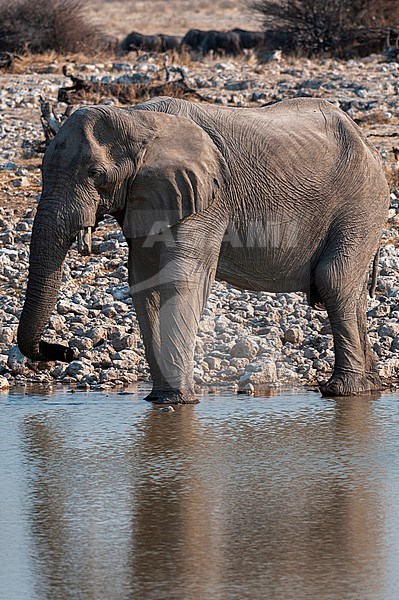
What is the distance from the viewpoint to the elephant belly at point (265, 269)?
23.8 ft

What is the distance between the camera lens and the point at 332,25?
2169 centimetres

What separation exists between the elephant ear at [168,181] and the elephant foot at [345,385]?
4.03ft

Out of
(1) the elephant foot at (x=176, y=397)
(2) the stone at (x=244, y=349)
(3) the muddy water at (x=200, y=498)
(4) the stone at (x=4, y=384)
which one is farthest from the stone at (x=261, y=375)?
(4) the stone at (x=4, y=384)

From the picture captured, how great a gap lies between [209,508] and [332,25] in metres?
17.5

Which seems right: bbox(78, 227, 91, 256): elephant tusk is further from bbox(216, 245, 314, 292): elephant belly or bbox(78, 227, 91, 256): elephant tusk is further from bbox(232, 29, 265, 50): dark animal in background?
bbox(232, 29, 265, 50): dark animal in background

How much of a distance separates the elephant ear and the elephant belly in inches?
18.2

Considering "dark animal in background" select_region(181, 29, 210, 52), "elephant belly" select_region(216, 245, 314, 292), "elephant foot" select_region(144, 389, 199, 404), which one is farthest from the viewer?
"dark animal in background" select_region(181, 29, 210, 52)

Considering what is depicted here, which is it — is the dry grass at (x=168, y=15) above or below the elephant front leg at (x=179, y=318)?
above

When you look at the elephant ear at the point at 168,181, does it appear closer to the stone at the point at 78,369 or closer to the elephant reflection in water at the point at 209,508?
the elephant reflection in water at the point at 209,508

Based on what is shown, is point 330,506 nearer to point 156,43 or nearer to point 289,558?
point 289,558

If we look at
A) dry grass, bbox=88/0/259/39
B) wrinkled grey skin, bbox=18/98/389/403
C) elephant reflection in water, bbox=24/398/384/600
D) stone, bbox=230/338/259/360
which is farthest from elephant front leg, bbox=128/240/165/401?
dry grass, bbox=88/0/259/39

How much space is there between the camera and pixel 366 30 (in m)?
21.4

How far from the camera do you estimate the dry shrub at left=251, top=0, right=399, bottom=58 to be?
21234 millimetres

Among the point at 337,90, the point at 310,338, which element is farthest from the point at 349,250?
the point at 337,90
